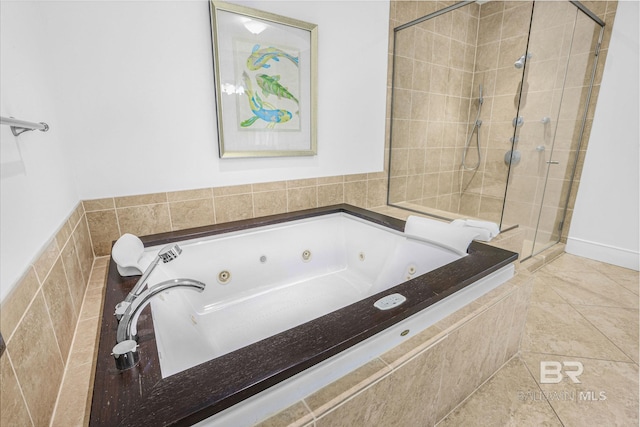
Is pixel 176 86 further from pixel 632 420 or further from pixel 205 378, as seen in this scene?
pixel 632 420

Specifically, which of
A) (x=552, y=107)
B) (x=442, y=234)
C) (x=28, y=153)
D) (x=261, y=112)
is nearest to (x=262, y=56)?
(x=261, y=112)

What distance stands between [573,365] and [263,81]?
2.31 metres

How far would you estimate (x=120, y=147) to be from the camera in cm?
152

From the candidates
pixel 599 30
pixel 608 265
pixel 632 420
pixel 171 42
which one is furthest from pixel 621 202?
pixel 171 42

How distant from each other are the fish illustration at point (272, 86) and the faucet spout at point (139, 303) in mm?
1421

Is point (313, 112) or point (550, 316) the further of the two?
point (313, 112)

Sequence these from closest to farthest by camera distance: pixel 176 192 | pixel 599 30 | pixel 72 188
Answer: pixel 72 188 → pixel 176 192 → pixel 599 30

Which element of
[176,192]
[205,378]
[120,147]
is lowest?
[205,378]

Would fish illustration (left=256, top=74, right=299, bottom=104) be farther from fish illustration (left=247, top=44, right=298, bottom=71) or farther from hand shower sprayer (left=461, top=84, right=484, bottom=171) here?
hand shower sprayer (left=461, top=84, right=484, bottom=171)

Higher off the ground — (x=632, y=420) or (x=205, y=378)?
(x=205, y=378)

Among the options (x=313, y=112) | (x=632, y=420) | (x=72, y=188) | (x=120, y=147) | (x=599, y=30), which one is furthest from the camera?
(x=599, y=30)

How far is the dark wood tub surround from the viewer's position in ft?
2.00

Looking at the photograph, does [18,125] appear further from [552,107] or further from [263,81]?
[552,107]

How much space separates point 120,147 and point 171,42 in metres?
0.61
